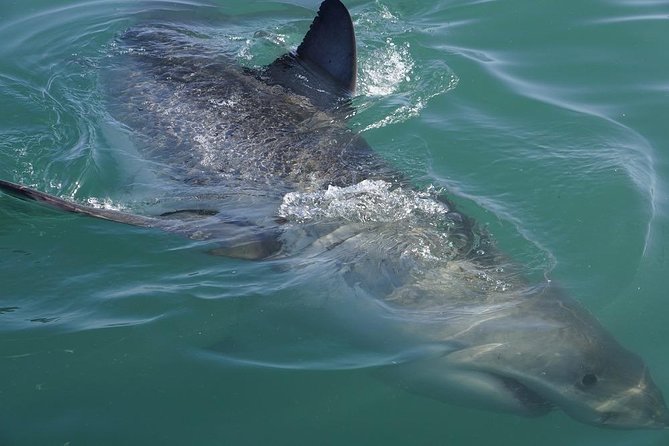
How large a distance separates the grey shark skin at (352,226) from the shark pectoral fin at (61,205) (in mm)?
13

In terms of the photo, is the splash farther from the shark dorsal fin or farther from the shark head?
the shark dorsal fin

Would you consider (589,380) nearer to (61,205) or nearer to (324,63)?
(61,205)

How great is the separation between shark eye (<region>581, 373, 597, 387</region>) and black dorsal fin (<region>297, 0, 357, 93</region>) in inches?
153

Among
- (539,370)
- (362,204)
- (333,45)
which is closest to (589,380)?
(539,370)

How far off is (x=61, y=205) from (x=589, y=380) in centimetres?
314

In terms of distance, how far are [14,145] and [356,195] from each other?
3016 millimetres

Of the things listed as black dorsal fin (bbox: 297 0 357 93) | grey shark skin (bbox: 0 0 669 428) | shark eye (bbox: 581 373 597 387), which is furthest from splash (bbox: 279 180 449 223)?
black dorsal fin (bbox: 297 0 357 93)

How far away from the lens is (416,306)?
5.27 metres

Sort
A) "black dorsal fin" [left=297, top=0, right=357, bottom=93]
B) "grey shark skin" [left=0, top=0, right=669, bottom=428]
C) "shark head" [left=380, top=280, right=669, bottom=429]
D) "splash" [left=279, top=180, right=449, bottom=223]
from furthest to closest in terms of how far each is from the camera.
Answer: "black dorsal fin" [left=297, top=0, right=357, bottom=93] < "splash" [left=279, top=180, right=449, bottom=223] < "grey shark skin" [left=0, top=0, right=669, bottom=428] < "shark head" [left=380, top=280, right=669, bottom=429]

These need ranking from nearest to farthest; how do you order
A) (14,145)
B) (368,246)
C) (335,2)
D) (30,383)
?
1. (30,383)
2. (368,246)
3. (14,145)
4. (335,2)

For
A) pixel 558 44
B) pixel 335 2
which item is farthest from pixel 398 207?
pixel 558 44

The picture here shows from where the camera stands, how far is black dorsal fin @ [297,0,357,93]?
303 inches

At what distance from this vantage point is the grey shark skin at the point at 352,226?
4.81 m

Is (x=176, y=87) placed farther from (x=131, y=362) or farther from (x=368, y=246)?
(x=131, y=362)
